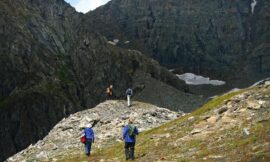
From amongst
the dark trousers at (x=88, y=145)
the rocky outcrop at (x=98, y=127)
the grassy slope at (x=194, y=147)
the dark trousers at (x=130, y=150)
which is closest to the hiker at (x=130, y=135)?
the dark trousers at (x=130, y=150)

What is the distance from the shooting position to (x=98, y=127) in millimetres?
58344

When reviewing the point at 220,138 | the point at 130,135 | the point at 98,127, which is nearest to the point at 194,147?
the point at 220,138

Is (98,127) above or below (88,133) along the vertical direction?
below

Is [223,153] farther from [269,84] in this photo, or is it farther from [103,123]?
[103,123]

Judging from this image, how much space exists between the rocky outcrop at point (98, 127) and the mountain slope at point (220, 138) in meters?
5.72

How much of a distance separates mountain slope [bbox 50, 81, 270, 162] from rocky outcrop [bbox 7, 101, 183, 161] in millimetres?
5724

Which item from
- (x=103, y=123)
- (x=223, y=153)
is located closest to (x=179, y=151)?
(x=223, y=153)

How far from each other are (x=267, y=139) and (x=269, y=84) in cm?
1725

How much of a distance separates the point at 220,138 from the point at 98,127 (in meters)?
28.9

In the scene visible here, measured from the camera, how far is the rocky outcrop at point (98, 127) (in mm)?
50022

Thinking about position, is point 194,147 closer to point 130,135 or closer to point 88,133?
point 130,135

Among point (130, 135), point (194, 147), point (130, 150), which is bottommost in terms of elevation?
point (130, 150)

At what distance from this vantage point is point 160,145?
118ft

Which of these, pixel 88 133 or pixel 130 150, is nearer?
pixel 130 150
